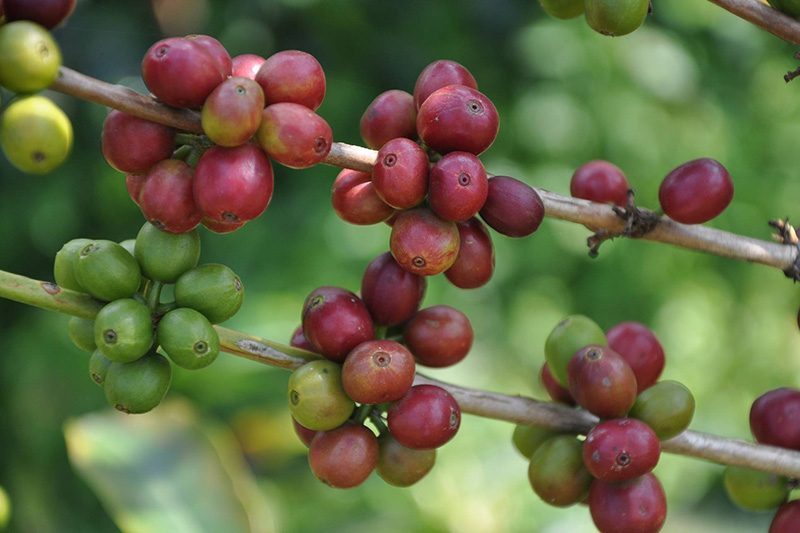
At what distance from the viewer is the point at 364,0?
2961mm

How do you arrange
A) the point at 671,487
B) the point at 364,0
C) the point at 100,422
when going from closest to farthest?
the point at 100,422, the point at 671,487, the point at 364,0

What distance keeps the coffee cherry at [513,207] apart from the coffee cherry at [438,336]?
4.7 inches

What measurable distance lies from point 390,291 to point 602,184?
0.26 metres

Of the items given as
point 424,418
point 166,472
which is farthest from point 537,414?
point 166,472

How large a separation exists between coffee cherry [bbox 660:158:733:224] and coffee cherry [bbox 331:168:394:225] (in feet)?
0.82

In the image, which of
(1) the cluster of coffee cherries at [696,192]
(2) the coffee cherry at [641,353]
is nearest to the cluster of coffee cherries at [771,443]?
(2) the coffee cherry at [641,353]

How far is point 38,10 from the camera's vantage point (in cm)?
65

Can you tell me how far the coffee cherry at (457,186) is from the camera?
75cm

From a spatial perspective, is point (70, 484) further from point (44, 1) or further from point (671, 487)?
point (44, 1)

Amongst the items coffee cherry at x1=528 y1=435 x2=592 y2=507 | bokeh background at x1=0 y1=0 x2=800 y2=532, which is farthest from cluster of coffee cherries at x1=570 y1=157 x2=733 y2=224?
bokeh background at x1=0 y1=0 x2=800 y2=532

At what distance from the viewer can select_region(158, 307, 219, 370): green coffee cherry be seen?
0.75 meters

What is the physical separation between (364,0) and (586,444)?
2.34 metres

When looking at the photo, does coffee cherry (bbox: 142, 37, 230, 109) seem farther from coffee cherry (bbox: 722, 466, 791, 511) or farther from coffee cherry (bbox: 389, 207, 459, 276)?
coffee cherry (bbox: 722, 466, 791, 511)

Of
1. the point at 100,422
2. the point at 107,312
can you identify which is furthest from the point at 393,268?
the point at 100,422
